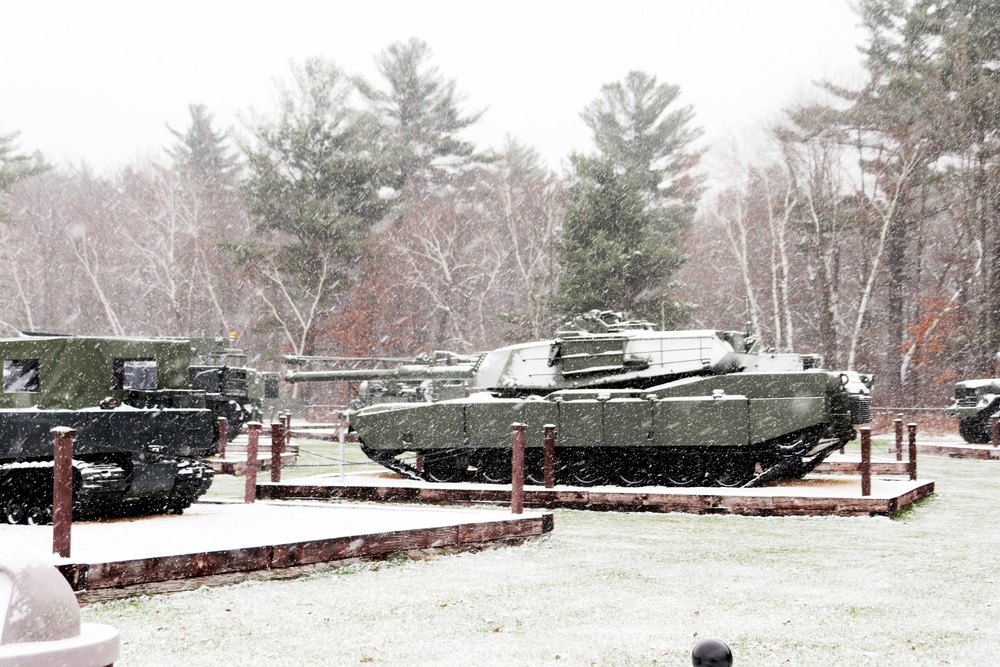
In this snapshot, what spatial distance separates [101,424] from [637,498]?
5.93 metres

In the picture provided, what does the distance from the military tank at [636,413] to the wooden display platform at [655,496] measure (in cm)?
100

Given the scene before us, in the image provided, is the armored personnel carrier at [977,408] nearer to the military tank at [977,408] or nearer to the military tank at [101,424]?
the military tank at [977,408]

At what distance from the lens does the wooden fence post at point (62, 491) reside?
7.57 metres

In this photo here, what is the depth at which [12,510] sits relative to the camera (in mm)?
10914

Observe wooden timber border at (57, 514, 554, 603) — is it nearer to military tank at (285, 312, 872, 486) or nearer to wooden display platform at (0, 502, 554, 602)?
wooden display platform at (0, 502, 554, 602)

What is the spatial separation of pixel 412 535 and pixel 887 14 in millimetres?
36397

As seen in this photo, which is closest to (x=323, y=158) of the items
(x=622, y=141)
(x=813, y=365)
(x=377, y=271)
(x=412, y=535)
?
(x=377, y=271)

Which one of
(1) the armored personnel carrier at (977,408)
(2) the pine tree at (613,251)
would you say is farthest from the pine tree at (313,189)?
(1) the armored personnel carrier at (977,408)

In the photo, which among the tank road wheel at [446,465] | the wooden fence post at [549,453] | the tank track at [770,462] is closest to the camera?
the wooden fence post at [549,453]

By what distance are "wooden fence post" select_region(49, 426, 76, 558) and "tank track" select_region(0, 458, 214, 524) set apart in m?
2.86

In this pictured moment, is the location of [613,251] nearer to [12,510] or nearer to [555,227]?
[555,227]

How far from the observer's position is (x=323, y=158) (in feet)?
148

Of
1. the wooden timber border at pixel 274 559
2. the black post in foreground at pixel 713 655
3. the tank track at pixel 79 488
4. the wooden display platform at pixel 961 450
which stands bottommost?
the wooden display platform at pixel 961 450

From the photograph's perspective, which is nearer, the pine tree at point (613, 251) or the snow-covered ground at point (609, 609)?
the snow-covered ground at point (609, 609)
